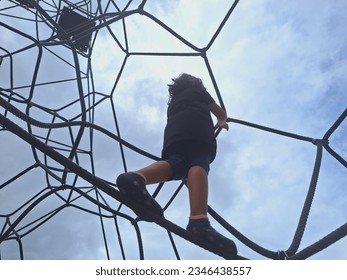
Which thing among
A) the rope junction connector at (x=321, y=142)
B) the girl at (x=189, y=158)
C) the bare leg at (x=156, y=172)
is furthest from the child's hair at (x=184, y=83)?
the rope junction connector at (x=321, y=142)

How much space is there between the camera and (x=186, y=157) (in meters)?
3.63

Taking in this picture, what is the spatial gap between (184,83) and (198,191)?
4.75 ft

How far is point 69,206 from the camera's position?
9242 mm

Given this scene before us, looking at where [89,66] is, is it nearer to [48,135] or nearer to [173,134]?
[48,135]

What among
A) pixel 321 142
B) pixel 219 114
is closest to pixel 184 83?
pixel 219 114

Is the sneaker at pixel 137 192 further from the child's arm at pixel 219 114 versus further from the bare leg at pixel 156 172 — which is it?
the child's arm at pixel 219 114

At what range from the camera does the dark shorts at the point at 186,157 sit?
3.51 metres

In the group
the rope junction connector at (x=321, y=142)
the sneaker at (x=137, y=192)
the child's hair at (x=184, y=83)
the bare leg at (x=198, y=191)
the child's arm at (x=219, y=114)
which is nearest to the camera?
the sneaker at (x=137, y=192)

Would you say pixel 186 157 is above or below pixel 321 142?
below

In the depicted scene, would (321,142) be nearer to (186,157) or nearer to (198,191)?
(186,157)

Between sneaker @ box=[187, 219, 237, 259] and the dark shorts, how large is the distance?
0.54m

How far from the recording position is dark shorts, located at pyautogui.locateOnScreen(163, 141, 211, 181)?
351 centimetres

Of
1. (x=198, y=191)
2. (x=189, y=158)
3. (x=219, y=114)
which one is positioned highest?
(x=219, y=114)

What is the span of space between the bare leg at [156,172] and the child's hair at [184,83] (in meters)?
1.18
